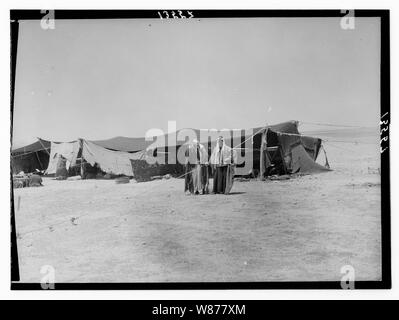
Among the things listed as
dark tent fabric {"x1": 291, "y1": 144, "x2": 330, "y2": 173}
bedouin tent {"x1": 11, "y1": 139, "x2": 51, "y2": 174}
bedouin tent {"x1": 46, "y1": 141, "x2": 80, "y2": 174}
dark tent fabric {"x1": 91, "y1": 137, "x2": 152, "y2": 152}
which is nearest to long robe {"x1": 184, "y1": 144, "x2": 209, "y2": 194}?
dark tent fabric {"x1": 91, "y1": 137, "x2": 152, "y2": 152}

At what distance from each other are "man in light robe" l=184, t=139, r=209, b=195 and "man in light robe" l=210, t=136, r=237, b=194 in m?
0.06

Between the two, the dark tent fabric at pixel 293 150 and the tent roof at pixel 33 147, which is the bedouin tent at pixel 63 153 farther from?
the dark tent fabric at pixel 293 150

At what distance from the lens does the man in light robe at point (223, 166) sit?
122 inches

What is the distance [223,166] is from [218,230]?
1.50 ft

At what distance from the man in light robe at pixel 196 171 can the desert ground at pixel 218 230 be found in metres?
0.08

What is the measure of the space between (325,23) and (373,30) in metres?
0.34

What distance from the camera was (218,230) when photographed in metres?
3.01

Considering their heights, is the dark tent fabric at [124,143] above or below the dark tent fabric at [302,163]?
above

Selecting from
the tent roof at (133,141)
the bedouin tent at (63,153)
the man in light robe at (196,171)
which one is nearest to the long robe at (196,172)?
the man in light robe at (196,171)

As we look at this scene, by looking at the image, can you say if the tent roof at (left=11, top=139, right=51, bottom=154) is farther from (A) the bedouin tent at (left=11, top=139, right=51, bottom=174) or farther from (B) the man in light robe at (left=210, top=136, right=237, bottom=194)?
(B) the man in light robe at (left=210, top=136, right=237, bottom=194)

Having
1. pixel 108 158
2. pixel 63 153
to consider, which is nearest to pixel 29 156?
pixel 63 153

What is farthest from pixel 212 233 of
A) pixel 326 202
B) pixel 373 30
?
pixel 373 30

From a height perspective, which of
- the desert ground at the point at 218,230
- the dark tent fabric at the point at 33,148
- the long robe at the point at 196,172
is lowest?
the desert ground at the point at 218,230
